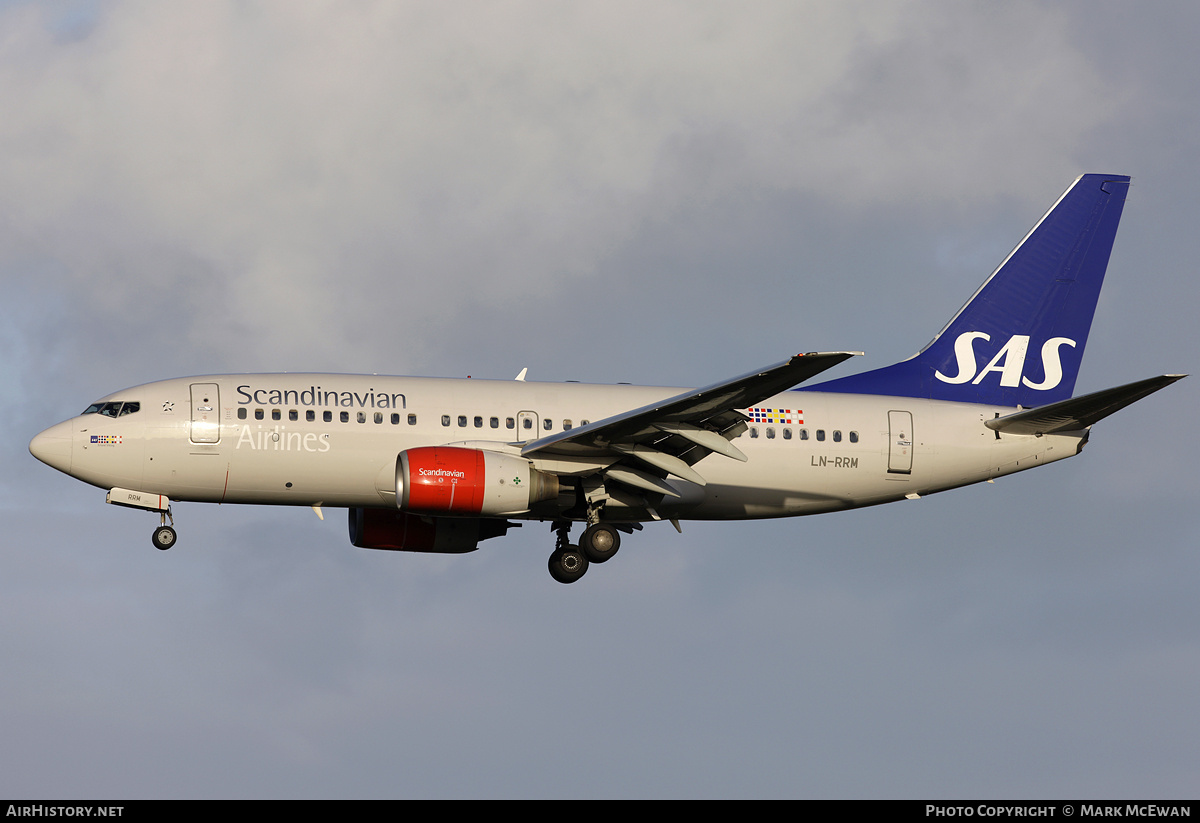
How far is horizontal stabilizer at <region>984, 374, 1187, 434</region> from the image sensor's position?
33844mm

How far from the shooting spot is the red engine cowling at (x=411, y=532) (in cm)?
3794

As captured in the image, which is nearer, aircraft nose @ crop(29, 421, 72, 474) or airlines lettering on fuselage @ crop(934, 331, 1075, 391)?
aircraft nose @ crop(29, 421, 72, 474)

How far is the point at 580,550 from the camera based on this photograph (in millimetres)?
36438

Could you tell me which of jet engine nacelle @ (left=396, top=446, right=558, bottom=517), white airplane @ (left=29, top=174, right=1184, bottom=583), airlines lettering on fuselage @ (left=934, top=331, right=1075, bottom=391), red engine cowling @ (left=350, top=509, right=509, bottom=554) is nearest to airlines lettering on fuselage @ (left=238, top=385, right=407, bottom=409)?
white airplane @ (left=29, top=174, right=1184, bottom=583)

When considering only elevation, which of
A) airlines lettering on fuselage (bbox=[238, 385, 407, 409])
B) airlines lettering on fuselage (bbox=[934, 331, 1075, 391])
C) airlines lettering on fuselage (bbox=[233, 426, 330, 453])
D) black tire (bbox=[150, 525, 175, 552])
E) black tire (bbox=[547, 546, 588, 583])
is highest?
airlines lettering on fuselage (bbox=[934, 331, 1075, 391])

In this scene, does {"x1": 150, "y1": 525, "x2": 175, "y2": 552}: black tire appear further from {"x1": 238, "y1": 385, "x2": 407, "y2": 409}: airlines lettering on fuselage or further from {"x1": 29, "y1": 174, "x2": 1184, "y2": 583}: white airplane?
{"x1": 238, "y1": 385, "x2": 407, "y2": 409}: airlines lettering on fuselage

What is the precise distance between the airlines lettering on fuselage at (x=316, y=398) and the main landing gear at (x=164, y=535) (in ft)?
11.3

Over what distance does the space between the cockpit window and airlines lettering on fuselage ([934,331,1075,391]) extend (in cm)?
2173

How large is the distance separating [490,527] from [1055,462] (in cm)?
1528

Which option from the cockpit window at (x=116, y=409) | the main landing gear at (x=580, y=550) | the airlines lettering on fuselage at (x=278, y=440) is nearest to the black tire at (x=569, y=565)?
the main landing gear at (x=580, y=550)

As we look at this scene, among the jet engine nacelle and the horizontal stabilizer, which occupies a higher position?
the horizontal stabilizer

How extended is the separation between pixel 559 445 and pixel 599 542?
11.0ft

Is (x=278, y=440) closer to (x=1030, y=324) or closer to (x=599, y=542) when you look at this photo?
(x=599, y=542)

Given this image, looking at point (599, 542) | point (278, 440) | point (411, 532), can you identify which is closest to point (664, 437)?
point (599, 542)
